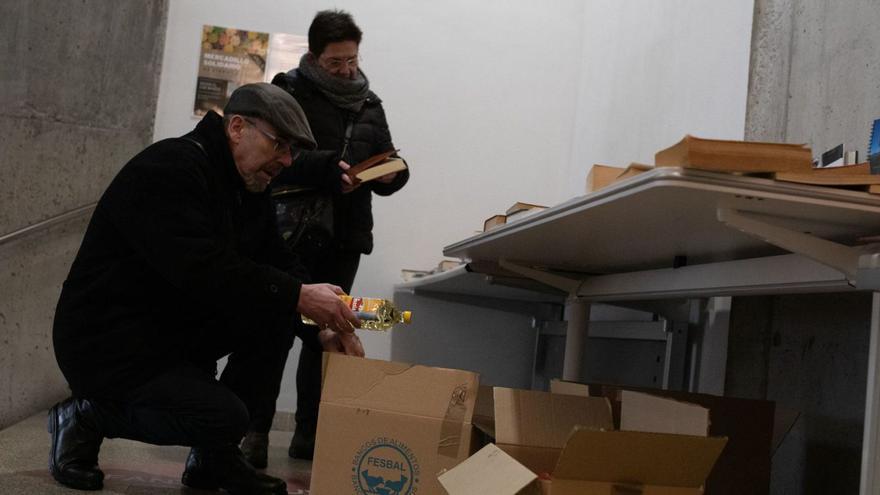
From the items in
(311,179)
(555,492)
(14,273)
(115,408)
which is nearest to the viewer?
(555,492)

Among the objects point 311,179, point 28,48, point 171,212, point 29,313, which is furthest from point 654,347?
point 28,48

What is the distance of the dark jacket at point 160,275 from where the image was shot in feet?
6.81

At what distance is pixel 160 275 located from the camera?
2.22 m

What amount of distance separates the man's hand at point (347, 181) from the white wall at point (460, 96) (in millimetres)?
1466

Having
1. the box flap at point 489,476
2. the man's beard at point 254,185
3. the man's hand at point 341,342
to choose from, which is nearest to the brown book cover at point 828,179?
the box flap at point 489,476

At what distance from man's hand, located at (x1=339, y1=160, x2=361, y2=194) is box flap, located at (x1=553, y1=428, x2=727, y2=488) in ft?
5.28

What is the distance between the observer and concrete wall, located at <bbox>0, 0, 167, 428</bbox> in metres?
3.82

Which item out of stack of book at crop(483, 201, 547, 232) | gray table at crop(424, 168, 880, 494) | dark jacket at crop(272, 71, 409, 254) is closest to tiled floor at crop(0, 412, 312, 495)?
dark jacket at crop(272, 71, 409, 254)

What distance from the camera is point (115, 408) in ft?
7.43

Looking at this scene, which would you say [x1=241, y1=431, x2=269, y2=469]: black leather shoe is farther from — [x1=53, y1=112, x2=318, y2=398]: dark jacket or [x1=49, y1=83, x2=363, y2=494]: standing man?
[x1=53, y1=112, x2=318, y2=398]: dark jacket

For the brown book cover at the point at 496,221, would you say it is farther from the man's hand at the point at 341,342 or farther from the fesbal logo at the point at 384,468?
the fesbal logo at the point at 384,468

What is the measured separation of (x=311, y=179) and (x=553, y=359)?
1.71m

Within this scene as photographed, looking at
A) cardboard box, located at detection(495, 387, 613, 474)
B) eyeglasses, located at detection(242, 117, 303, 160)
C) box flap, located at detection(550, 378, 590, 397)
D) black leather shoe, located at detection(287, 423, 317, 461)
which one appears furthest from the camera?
black leather shoe, located at detection(287, 423, 317, 461)

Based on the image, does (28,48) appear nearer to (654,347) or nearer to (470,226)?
(470,226)
